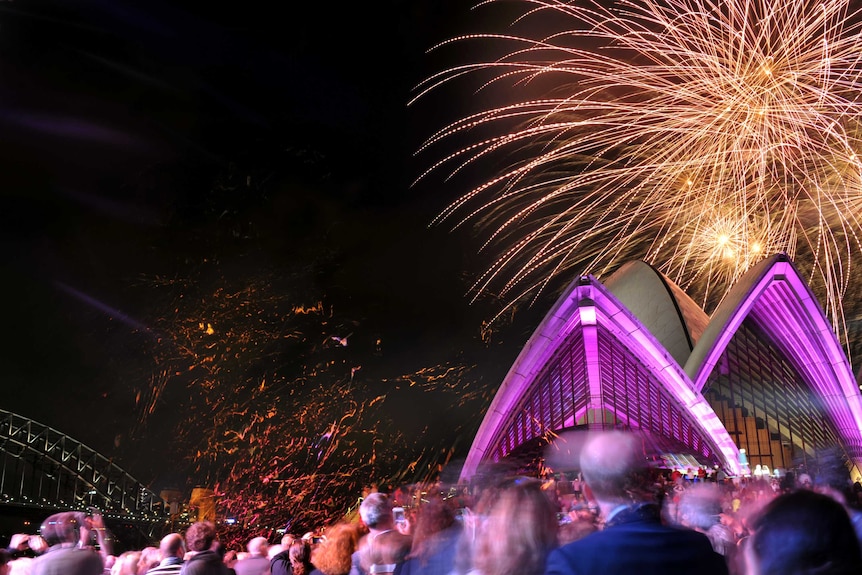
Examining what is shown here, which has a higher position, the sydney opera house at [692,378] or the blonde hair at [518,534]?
the sydney opera house at [692,378]

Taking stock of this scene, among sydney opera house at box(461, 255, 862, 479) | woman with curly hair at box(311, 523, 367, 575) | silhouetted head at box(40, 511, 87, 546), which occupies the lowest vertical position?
woman with curly hair at box(311, 523, 367, 575)

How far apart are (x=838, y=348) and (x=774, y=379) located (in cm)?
357

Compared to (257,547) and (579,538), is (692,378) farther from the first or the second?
(579,538)

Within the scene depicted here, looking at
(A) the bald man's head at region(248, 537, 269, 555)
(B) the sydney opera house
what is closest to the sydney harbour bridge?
(B) the sydney opera house

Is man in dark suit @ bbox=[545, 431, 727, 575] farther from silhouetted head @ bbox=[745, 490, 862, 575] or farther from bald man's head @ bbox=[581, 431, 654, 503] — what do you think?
silhouetted head @ bbox=[745, 490, 862, 575]

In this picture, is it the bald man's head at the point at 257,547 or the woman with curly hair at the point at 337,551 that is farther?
the bald man's head at the point at 257,547

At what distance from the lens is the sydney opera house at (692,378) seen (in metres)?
29.7

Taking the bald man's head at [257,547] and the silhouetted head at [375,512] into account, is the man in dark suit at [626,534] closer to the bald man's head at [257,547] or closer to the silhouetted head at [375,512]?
the silhouetted head at [375,512]

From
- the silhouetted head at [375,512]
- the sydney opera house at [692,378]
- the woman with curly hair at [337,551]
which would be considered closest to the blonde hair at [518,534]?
the silhouetted head at [375,512]

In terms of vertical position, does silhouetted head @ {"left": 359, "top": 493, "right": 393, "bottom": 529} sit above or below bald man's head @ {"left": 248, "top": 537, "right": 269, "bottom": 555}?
above

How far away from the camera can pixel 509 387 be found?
32.5 m

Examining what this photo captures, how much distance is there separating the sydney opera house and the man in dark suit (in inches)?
1046

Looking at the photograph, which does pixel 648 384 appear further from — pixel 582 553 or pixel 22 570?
pixel 582 553

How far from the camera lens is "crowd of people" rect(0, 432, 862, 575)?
226 cm
